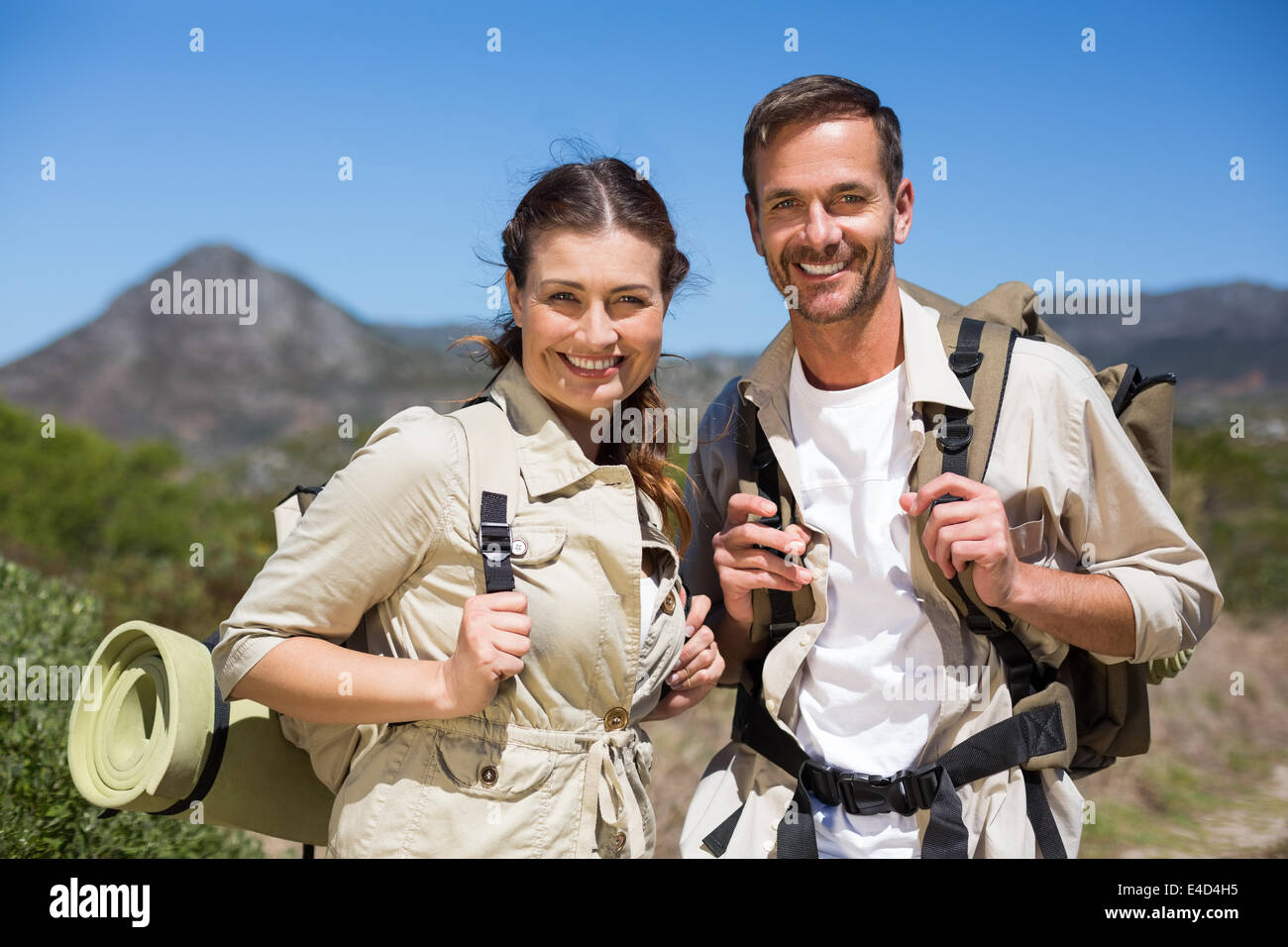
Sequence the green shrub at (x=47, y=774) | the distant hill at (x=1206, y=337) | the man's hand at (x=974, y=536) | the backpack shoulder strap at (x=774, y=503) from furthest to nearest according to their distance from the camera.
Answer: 1. the distant hill at (x=1206, y=337)
2. the green shrub at (x=47, y=774)
3. the backpack shoulder strap at (x=774, y=503)
4. the man's hand at (x=974, y=536)

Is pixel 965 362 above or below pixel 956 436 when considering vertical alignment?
above

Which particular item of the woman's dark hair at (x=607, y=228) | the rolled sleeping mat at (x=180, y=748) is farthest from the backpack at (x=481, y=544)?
the woman's dark hair at (x=607, y=228)

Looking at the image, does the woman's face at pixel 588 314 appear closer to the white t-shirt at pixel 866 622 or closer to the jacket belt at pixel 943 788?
the white t-shirt at pixel 866 622

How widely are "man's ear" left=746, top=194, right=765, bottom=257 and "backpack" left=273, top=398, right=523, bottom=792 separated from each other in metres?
1.03

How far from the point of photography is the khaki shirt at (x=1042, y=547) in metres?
2.54

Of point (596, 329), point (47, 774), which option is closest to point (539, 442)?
point (596, 329)

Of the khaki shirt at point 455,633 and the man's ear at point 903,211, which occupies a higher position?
the man's ear at point 903,211

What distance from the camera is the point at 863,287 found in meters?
2.83

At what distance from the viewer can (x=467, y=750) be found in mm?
2209

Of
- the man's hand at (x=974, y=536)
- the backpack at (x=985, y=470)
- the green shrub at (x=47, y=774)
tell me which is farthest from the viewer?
the green shrub at (x=47, y=774)

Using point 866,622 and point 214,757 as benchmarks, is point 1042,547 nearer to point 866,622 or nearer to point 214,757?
point 866,622

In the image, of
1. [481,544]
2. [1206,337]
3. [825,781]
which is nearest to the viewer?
[481,544]

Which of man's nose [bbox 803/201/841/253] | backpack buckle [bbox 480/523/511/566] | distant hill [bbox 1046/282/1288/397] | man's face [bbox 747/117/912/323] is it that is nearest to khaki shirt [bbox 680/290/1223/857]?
man's face [bbox 747/117/912/323]

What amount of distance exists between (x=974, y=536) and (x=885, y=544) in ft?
1.24
